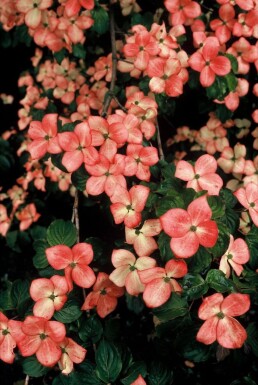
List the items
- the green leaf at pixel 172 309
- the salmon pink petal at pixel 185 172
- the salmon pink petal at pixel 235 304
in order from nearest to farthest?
the salmon pink petal at pixel 235 304 → the green leaf at pixel 172 309 → the salmon pink petal at pixel 185 172

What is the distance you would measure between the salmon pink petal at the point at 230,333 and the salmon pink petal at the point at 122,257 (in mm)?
264

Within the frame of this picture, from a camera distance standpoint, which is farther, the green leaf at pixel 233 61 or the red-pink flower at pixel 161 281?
the green leaf at pixel 233 61

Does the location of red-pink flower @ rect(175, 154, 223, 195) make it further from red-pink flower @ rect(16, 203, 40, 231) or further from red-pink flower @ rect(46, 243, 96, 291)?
red-pink flower @ rect(16, 203, 40, 231)

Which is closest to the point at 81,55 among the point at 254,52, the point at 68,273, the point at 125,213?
the point at 254,52

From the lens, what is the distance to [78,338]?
3.55 feet

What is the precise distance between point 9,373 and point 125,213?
46.3 inches

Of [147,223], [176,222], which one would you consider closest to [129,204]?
[147,223]

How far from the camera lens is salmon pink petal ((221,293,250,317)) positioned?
2.68ft

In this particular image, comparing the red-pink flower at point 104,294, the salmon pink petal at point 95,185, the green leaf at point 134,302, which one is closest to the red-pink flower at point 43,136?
the salmon pink petal at point 95,185

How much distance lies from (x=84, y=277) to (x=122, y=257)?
11cm

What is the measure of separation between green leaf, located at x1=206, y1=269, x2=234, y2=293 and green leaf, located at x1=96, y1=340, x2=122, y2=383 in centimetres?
32

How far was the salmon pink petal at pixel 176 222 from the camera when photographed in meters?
0.84

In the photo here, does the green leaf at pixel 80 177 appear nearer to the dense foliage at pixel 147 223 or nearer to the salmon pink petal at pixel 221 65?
the dense foliage at pixel 147 223

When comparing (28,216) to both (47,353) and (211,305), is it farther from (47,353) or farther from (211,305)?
(211,305)
